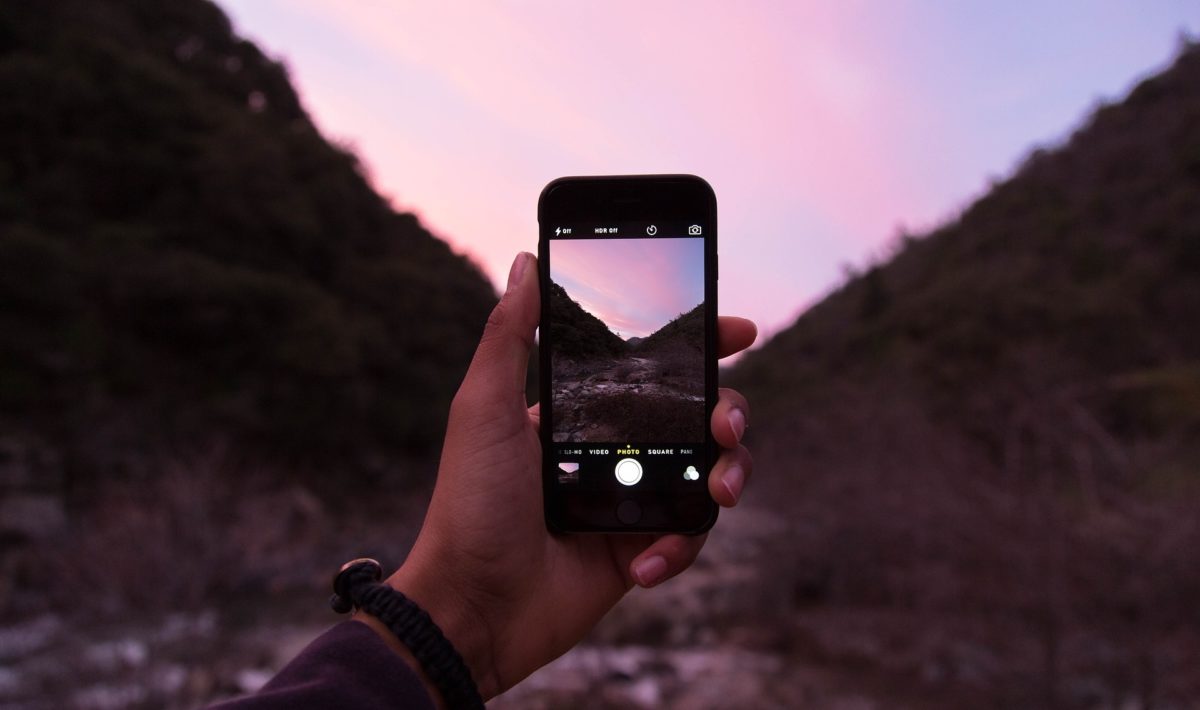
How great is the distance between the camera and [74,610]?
9648 millimetres

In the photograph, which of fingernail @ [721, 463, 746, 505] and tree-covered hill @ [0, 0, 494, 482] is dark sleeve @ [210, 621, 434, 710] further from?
tree-covered hill @ [0, 0, 494, 482]

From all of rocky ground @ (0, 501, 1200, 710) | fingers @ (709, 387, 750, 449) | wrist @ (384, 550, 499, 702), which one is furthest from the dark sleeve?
rocky ground @ (0, 501, 1200, 710)

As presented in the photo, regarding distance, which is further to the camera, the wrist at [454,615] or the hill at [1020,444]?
the hill at [1020,444]

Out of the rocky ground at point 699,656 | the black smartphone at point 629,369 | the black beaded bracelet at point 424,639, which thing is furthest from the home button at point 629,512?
the rocky ground at point 699,656

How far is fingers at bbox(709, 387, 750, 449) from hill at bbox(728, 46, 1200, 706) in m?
4.84

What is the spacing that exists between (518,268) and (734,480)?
57cm

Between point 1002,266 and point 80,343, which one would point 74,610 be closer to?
point 80,343

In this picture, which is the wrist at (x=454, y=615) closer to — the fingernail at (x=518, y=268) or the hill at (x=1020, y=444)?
the fingernail at (x=518, y=268)

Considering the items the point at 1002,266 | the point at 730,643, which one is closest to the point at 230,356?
the point at 730,643

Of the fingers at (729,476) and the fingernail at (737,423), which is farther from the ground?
the fingernail at (737,423)

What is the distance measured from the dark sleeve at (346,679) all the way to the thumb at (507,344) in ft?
1.54

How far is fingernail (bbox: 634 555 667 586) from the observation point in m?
1.47

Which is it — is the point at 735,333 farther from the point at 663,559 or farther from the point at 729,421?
the point at 663,559

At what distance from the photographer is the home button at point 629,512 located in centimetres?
158
